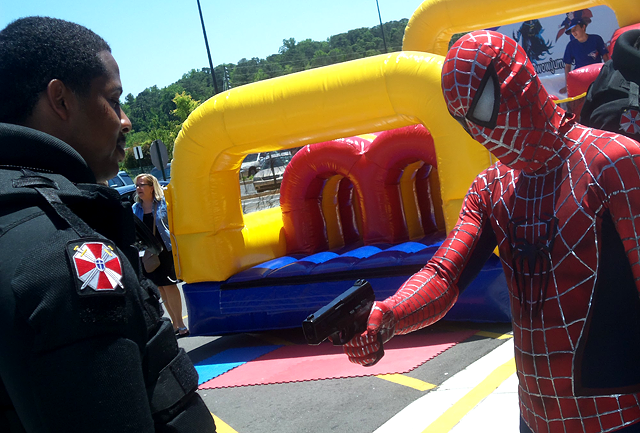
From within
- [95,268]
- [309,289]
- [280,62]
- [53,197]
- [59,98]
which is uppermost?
[280,62]

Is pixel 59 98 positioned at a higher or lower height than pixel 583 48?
lower

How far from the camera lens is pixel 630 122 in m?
2.35

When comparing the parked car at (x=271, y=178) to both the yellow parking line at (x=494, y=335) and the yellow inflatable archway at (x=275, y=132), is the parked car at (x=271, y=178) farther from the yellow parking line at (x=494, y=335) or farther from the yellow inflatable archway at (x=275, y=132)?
the yellow parking line at (x=494, y=335)

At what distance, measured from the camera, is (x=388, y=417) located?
3.77 metres

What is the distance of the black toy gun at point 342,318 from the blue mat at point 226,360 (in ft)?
12.5

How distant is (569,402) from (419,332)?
4.01 metres

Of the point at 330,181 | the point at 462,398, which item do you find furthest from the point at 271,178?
the point at 462,398

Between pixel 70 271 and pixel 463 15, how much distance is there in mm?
6920

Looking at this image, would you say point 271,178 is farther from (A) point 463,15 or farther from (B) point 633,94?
(B) point 633,94

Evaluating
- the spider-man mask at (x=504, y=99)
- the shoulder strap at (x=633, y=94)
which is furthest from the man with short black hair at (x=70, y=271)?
the shoulder strap at (x=633, y=94)

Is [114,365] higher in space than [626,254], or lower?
higher

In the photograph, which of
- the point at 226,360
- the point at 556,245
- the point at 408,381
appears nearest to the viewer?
the point at 556,245

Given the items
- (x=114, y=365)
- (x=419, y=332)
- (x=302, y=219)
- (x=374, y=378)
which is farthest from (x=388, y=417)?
(x=302, y=219)

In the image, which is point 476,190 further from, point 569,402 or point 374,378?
point 374,378
